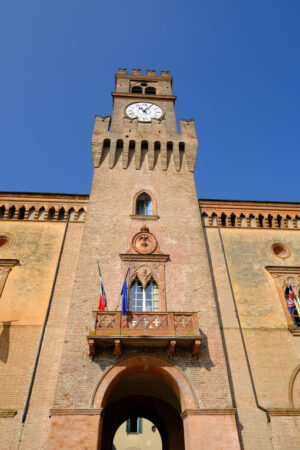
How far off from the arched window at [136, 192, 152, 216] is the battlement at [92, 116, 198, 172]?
2.24 metres

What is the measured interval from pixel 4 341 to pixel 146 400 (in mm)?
Result: 7907

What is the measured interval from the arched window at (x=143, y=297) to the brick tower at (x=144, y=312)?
0.15 feet

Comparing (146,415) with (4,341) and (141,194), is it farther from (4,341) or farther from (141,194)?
(141,194)

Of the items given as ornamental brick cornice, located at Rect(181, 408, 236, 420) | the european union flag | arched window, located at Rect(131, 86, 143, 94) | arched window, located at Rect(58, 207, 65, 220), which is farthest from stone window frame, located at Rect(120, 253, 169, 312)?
arched window, located at Rect(131, 86, 143, 94)

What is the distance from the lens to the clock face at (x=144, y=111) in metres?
23.2

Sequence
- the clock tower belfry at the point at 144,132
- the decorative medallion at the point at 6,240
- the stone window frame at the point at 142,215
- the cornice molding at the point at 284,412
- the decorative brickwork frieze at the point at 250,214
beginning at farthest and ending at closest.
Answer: the clock tower belfry at the point at 144,132
the decorative brickwork frieze at the point at 250,214
the stone window frame at the point at 142,215
the decorative medallion at the point at 6,240
the cornice molding at the point at 284,412

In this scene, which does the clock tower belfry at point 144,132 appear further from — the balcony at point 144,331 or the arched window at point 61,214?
the balcony at point 144,331

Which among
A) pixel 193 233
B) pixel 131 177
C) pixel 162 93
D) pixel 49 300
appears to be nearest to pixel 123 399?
pixel 49 300

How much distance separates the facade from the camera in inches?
452

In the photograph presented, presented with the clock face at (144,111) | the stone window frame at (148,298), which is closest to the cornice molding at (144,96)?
the clock face at (144,111)

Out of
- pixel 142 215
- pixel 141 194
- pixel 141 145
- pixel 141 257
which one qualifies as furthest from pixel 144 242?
pixel 141 145

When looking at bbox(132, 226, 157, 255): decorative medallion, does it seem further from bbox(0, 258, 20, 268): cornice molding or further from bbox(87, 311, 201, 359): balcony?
bbox(0, 258, 20, 268): cornice molding

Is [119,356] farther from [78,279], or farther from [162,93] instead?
[162,93]

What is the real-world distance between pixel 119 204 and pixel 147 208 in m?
1.70
